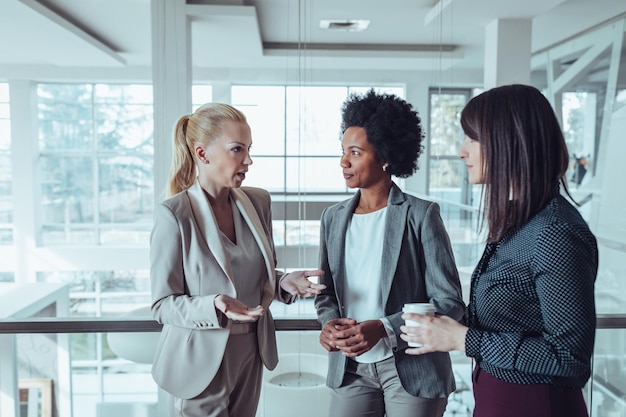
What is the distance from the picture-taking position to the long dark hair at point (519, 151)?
1.10 m

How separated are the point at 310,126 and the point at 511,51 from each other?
2.84 m

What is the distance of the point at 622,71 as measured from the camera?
6.27m

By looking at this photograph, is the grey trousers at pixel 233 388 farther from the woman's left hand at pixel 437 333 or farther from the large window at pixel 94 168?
the large window at pixel 94 168

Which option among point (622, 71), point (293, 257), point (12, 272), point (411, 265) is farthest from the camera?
point (12, 272)

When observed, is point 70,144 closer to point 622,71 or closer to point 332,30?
point 332,30

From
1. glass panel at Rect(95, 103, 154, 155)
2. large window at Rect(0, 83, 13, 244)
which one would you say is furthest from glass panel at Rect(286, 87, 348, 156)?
large window at Rect(0, 83, 13, 244)

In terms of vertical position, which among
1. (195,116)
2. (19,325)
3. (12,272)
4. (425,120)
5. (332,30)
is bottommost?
(12,272)

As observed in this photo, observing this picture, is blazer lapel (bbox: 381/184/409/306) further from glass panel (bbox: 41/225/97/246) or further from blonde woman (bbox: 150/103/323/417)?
glass panel (bbox: 41/225/97/246)

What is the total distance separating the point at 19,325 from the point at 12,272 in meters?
10.7

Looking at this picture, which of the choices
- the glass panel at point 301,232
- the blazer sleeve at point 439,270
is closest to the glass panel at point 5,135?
the glass panel at point 301,232

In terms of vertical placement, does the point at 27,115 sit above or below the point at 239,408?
above

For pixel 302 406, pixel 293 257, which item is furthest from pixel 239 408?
pixel 293 257

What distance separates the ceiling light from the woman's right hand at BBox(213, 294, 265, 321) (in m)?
5.63

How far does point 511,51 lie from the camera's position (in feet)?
18.4
